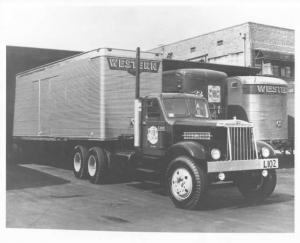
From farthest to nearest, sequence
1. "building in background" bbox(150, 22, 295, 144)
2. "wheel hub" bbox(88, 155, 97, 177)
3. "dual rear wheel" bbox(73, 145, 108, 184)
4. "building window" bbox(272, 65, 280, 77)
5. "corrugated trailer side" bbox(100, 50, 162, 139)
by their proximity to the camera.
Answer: "building window" bbox(272, 65, 280, 77)
"building in background" bbox(150, 22, 295, 144)
"wheel hub" bbox(88, 155, 97, 177)
"dual rear wheel" bbox(73, 145, 108, 184)
"corrugated trailer side" bbox(100, 50, 162, 139)

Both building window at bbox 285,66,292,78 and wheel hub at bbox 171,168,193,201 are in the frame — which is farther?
building window at bbox 285,66,292,78

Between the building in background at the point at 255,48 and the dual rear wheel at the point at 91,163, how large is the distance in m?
23.4

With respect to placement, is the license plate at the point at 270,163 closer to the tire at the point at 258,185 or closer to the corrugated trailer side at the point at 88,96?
the tire at the point at 258,185

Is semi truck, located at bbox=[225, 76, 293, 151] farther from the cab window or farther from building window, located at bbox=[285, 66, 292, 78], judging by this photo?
building window, located at bbox=[285, 66, 292, 78]

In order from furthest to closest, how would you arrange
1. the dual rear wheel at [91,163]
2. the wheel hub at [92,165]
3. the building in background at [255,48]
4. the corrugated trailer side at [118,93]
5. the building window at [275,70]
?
the building window at [275,70]
the building in background at [255,48]
the wheel hub at [92,165]
the dual rear wheel at [91,163]
the corrugated trailer side at [118,93]

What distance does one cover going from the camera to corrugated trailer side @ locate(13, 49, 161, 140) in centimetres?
1229

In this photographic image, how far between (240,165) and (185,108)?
207 centimetres

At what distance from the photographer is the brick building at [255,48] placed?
116 feet

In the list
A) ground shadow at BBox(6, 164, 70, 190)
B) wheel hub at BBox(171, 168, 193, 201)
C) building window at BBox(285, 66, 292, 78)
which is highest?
building window at BBox(285, 66, 292, 78)

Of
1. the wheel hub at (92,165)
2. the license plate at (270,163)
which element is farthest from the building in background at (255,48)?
the license plate at (270,163)

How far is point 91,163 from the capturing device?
13.0m

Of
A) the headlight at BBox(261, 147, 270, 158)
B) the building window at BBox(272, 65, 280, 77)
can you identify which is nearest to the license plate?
the headlight at BBox(261, 147, 270, 158)

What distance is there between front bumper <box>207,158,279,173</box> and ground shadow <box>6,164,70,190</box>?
5.28m
